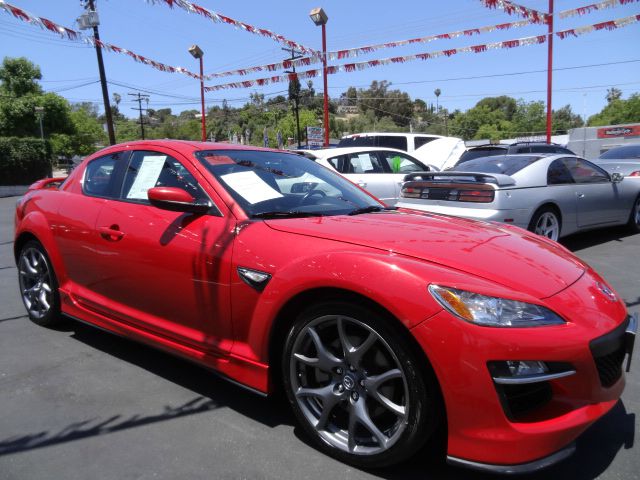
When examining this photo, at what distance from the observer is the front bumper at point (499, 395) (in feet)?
6.10

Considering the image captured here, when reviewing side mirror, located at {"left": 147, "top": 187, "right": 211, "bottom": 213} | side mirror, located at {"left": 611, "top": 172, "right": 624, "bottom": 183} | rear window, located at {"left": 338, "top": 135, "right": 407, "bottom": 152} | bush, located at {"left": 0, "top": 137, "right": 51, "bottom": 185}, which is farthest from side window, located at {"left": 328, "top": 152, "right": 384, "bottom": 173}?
bush, located at {"left": 0, "top": 137, "right": 51, "bottom": 185}

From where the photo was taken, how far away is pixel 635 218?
8.09m

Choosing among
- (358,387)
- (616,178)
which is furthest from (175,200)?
(616,178)

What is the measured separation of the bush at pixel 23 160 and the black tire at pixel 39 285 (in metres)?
24.9

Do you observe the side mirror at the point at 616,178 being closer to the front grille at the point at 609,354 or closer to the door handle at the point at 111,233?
the front grille at the point at 609,354

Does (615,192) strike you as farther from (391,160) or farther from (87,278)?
(87,278)

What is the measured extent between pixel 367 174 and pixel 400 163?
0.91 metres

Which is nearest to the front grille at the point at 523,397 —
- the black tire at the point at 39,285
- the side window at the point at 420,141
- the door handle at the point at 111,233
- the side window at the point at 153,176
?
the side window at the point at 153,176

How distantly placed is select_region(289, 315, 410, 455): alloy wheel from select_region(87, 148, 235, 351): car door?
517mm

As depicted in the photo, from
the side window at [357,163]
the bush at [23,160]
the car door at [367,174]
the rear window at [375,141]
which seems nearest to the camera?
the car door at [367,174]

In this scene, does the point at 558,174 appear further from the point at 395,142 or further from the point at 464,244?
the point at 395,142

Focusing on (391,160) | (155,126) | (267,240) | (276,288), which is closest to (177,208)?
(267,240)

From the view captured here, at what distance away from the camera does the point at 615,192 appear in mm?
7496

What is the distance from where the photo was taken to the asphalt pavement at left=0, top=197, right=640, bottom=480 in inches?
87.5
